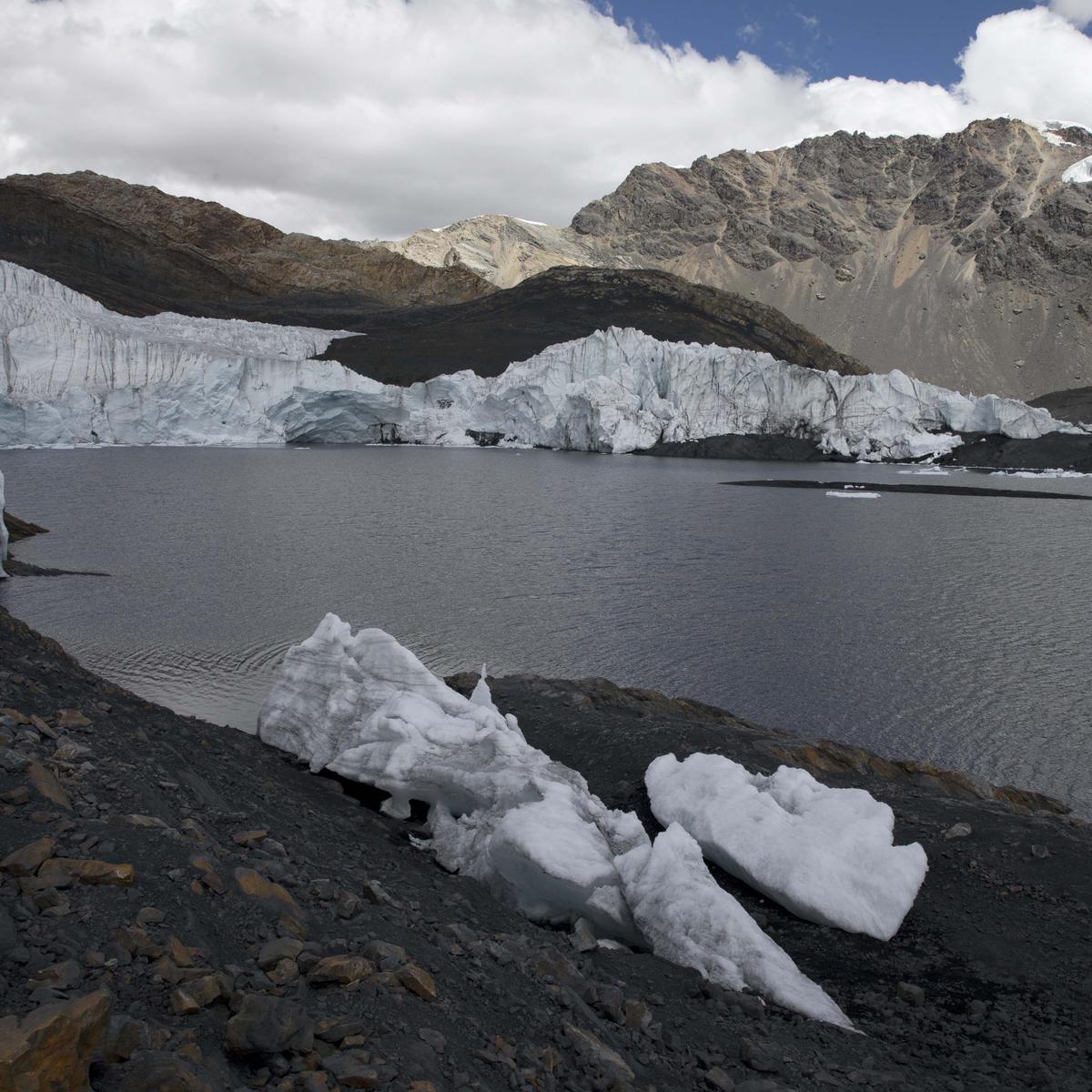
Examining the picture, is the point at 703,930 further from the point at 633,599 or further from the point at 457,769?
the point at 633,599

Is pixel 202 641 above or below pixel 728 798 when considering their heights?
below

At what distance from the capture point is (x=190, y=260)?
152m

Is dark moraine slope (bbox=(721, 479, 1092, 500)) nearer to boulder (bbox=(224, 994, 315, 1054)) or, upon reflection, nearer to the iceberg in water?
the iceberg in water

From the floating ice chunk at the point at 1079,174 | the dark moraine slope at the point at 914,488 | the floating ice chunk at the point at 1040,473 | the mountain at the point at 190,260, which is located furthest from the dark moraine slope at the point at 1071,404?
the mountain at the point at 190,260

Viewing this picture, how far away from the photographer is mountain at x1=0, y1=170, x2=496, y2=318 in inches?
5217

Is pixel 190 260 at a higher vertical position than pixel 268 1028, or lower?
higher

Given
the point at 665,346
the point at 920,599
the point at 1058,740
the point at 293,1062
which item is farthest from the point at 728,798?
the point at 665,346

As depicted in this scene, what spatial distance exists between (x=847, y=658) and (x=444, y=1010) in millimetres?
13184

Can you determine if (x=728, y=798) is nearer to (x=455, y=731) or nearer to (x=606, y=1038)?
(x=455, y=731)

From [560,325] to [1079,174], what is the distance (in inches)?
4740

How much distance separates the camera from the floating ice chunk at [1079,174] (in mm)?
169000

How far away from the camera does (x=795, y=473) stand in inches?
2530

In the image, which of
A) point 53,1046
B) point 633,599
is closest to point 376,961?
point 53,1046

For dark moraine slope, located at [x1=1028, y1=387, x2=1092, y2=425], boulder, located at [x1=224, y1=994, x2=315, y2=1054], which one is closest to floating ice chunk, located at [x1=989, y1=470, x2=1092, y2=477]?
dark moraine slope, located at [x1=1028, y1=387, x2=1092, y2=425]
